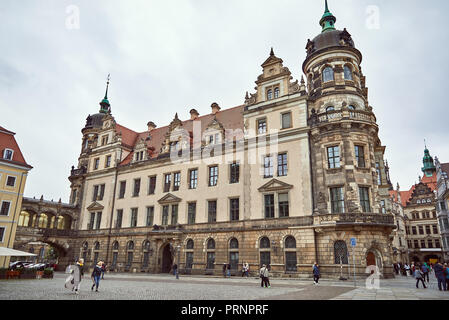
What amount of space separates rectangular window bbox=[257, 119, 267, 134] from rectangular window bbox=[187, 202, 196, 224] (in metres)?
11.3

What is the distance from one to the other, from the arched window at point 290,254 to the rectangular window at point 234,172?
841 centimetres

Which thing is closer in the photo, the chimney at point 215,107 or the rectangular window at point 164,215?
the rectangular window at point 164,215

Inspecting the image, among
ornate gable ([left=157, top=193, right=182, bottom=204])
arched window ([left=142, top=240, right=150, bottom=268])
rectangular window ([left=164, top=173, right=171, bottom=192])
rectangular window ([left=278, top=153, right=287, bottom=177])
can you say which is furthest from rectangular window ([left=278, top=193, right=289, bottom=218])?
arched window ([left=142, top=240, right=150, bottom=268])

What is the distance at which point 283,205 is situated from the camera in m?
30.3

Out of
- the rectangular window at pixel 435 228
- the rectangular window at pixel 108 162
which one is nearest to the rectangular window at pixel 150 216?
the rectangular window at pixel 108 162

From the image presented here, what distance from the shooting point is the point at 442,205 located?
65.1m

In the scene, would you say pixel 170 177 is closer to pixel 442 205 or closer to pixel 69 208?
pixel 69 208

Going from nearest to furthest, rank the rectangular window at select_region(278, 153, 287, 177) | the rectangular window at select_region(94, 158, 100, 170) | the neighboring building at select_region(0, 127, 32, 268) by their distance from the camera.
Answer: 1. the rectangular window at select_region(278, 153, 287, 177)
2. the neighboring building at select_region(0, 127, 32, 268)
3. the rectangular window at select_region(94, 158, 100, 170)

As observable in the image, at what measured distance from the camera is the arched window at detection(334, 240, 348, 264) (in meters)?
26.2

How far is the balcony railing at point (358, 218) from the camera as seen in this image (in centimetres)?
2612

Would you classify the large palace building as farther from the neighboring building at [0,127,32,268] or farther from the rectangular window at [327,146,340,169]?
the neighboring building at [0,127,32,268]

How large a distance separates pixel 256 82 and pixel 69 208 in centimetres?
3286

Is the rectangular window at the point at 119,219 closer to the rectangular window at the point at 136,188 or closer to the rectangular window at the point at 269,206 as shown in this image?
the rectangular window at the point at 136,188

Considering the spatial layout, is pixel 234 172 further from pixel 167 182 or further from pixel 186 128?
pixel 186 128
